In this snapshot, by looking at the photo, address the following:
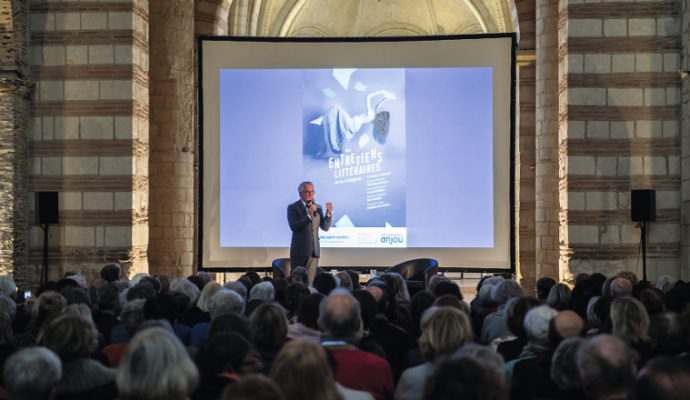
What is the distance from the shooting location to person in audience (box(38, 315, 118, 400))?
414cm

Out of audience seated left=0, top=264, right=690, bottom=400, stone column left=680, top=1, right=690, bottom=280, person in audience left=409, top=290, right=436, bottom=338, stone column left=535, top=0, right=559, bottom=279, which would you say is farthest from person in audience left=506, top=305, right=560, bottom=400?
stone column left=535, top=0, right=559, bottom=279

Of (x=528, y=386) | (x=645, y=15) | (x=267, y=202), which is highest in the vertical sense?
(x=645, y=15)

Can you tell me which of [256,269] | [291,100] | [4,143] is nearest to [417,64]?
[291,100]

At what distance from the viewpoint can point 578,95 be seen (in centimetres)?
1170

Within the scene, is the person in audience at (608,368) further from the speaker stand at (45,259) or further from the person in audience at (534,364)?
the speaker stand at (45,259)

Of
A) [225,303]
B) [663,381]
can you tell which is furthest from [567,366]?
[225,303]

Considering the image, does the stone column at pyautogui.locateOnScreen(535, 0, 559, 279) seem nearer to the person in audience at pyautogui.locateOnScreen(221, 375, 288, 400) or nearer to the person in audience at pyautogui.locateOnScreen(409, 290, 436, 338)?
the person in audience at pyautogui.locateOnScreen(409, 290, 436, 338)

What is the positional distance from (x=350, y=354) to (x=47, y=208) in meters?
8.21

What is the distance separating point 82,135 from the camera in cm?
1206

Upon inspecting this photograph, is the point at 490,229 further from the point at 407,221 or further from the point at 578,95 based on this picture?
the point at 578,95

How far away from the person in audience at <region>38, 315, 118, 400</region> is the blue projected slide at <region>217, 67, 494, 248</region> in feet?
30.1

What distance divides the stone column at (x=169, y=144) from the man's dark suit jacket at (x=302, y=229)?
2949 millimetres

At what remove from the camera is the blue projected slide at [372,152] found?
13.2 m

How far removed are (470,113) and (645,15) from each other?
106 inches
